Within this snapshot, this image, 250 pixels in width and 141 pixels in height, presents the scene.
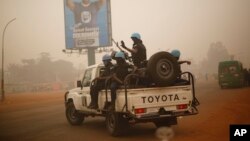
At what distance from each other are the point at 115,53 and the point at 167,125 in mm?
2306

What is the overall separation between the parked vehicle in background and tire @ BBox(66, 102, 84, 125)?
67.0 ft

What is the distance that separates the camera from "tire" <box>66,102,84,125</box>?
12.3 m

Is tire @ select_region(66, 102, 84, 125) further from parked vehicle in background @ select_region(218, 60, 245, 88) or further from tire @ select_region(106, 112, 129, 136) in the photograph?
parked vehicle in background @ select_region(218, 60, 245, 88)

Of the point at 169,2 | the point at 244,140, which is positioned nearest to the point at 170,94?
the point at 244,140

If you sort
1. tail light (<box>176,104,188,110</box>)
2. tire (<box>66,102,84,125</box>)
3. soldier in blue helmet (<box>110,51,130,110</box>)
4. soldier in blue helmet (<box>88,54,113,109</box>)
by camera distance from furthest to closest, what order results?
1. tire (<box>66,102,84,125</box>)
2. soldier in blue helmet (<box>88,54,113,109</box>)
3. tail light (<box>176,104,188,110</box>)
4. soldier in blue helmet (<box>110,51,130,110</box>)

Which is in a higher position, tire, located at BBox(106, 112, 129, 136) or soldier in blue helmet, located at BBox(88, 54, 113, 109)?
soldier in blue helmet, located at BBox(88, 54, 113, 109)

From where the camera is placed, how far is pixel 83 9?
1608 inches

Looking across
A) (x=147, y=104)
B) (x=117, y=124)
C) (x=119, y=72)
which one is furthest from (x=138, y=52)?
(x=117, y=124)

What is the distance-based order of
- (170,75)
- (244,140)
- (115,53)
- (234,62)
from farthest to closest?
(234,62) < (115,53) < (170,75) < (244,140)

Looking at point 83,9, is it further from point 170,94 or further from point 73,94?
point 170,94

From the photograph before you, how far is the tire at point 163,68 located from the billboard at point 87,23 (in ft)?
98.8

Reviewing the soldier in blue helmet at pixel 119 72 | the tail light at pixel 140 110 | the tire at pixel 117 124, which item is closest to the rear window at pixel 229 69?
the soldier in blue helmet at pixel 119 72

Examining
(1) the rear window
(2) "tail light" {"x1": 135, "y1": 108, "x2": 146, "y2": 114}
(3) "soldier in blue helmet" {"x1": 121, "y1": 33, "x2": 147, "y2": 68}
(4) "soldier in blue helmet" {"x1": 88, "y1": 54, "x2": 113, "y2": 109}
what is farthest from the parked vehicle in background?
(2) "tail light" {"x1": 135, "y1": 108, "x2": 146, "y2": 114}

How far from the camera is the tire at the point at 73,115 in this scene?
1231 centimetres
